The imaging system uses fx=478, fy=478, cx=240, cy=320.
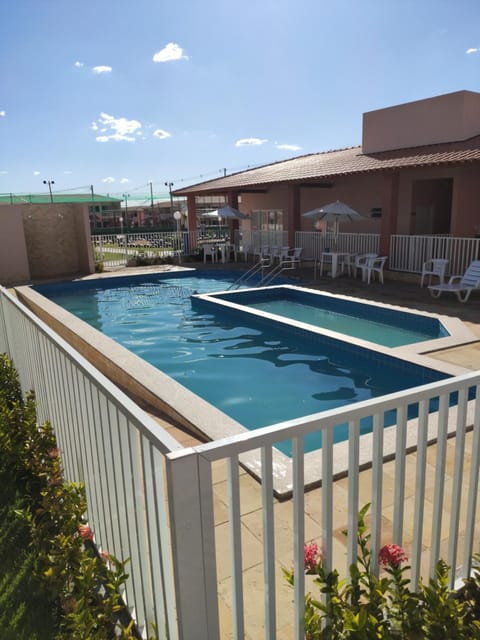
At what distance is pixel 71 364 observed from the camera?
2.69 meters

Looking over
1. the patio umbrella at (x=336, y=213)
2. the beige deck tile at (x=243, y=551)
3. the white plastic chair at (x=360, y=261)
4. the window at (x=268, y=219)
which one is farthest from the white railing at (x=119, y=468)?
the window at (x=268, y=219)

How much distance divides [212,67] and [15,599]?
71.4ft

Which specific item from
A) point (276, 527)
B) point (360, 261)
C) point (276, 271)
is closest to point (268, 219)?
point (276, 271)

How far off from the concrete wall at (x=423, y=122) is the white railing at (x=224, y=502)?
1555cm

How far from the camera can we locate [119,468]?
2.08 meters

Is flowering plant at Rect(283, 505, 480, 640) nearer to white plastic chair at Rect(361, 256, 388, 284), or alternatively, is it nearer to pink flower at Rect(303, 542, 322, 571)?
pink flower at Rect(303, 542, 322, 571)

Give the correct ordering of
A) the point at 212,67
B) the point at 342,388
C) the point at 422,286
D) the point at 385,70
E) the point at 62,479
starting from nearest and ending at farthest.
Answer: the point at 62,479, the point at 342,388, the point at 422,286, the point at 385,70, the point at 212,67

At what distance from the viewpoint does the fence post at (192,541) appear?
4.64 ft

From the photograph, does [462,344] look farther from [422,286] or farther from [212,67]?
[212,67]

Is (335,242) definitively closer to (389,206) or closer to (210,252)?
(389,206)

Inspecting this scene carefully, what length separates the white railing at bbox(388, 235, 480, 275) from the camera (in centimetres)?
1327

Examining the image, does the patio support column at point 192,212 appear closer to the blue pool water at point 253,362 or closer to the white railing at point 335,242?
the white railing at point 335,242

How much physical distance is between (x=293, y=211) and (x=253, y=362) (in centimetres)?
1183

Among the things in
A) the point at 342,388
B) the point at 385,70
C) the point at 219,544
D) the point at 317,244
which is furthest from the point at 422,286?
the point at 219,544
